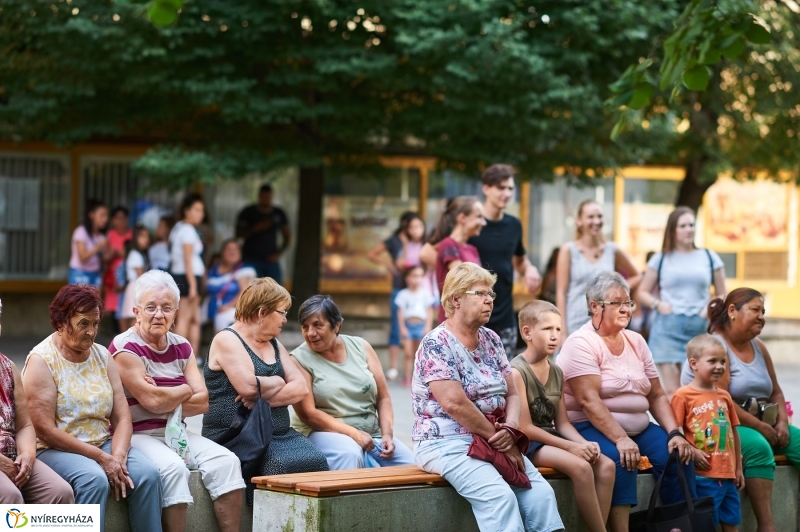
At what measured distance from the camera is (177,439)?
5.93 metres

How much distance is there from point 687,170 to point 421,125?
22.8ft

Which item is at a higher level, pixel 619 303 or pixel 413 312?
pixel 619 303

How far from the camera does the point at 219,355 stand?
20.8 ft

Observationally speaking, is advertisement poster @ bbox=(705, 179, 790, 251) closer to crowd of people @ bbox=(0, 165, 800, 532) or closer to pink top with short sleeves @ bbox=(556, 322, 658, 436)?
crowd of people @ bbox=(0, 165, 800, 532)

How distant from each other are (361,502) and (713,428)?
231 cm

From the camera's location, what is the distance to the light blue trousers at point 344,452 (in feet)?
21.1

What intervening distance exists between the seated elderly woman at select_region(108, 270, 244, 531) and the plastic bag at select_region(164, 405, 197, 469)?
0.02 meters

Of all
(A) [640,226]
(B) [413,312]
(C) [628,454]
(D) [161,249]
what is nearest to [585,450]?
(C) [628,454]

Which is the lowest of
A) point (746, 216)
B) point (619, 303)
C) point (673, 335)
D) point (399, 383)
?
point (399, 383)

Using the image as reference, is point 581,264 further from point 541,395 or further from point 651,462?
point 541,395

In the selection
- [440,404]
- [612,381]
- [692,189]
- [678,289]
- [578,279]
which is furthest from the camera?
[692,189]

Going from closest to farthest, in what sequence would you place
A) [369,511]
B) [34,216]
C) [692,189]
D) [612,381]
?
[369,511], [612,381], [34,216], [692,189]

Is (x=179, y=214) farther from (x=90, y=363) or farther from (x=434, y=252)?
(x=90, y=363)

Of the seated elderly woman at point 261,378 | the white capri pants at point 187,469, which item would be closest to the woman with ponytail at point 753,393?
the seated elderly woman at point 261,378
